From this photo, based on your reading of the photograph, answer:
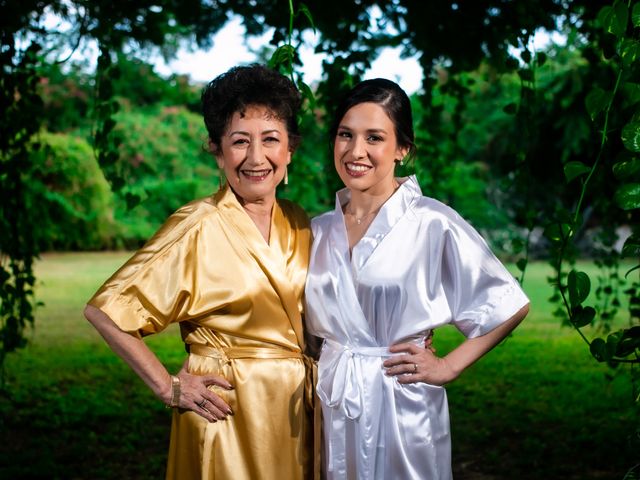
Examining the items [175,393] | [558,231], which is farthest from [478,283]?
[175,393]

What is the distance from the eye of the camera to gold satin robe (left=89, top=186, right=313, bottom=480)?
2.08 metres

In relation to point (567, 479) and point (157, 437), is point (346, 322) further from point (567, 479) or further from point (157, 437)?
point (157, 437)

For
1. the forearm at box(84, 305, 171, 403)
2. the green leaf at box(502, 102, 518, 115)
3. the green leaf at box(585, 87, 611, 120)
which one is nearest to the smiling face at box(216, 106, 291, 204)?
the forearm at box(84, 305, 171, 403)

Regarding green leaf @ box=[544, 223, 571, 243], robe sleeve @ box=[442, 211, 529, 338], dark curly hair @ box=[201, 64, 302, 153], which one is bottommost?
robe sleeve @ box=[442, 211, 529, 338]

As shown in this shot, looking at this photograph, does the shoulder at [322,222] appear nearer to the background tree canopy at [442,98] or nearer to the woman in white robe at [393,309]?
the woman in white robe at [393,309]

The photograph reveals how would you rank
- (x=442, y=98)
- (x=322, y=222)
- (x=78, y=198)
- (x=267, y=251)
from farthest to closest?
1. (x=78, y=198)
2. (x=442, y=98)
3. (x=322, y=222)
4. (x=267, y=251)

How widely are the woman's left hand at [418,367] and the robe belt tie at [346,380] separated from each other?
6 centimetres

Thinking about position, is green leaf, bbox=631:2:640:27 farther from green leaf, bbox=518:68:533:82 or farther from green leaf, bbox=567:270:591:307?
green leaf, bbox=518:68:533:82

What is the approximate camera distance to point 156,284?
2.05 m

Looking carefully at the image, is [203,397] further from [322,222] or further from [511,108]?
[511,108]

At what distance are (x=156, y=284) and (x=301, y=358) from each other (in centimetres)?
44

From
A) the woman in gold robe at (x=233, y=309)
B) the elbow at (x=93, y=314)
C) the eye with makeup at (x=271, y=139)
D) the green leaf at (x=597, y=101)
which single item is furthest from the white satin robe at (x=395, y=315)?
the elbow at (x=93, y=314)

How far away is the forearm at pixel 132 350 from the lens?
203 cm

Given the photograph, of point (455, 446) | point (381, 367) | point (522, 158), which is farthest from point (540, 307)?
point (381, 367)
